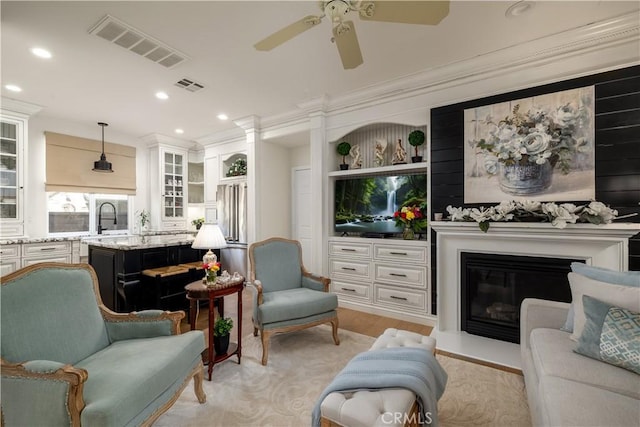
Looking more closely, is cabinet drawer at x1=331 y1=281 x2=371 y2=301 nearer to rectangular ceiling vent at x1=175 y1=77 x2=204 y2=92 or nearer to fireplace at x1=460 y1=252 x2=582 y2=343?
fireplace at x1=460 y1=252 x2=582 y2=343

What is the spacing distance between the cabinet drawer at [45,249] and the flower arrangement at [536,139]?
5.97 metres

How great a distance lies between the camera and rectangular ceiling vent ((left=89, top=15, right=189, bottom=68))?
2.30 meters

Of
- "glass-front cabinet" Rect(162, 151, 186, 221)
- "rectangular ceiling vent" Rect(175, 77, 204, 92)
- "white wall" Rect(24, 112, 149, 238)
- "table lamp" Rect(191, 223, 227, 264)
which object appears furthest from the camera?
"glass-front cabinet" Rect(162, 151, 186, 221)

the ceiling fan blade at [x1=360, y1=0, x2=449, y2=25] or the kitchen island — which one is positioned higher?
the ceiling fan blade at [x1=360, y1=0, x2=449, y2=25]

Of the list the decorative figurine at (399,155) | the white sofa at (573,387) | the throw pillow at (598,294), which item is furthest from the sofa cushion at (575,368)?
the decorative figurine at (399,155)

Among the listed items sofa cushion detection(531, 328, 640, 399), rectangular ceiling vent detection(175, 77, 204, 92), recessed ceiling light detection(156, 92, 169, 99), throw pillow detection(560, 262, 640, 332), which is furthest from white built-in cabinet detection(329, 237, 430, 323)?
recessed ceiling light detection(156, 92, 169, 99)

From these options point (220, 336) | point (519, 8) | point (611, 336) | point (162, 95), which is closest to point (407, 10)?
point (519, 8)

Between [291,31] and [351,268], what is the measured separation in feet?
9.56

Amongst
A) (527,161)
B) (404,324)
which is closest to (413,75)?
(527,161)

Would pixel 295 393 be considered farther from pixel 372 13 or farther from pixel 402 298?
pixel 372 13

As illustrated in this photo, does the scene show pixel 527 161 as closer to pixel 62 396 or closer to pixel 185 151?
pixel 62 396

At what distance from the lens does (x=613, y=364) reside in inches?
56.3

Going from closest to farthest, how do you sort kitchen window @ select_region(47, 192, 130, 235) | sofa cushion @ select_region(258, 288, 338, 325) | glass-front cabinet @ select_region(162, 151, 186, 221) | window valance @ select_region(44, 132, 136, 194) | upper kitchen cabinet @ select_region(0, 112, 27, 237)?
1. sofa cushion @ select_region(258, 288, 338, 325)
2. upper kitchen cabinet @ select_region(0, 112, 27, 237)
3. window valance @ select_region(44, 132, 136, 194)
4. kitchen window @ select_region(47, 192, 130, 235)
5. glass-front cabinet @ select_region(162, 151, 186, 221)

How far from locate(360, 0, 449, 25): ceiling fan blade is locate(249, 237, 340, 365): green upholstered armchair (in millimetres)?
2306
